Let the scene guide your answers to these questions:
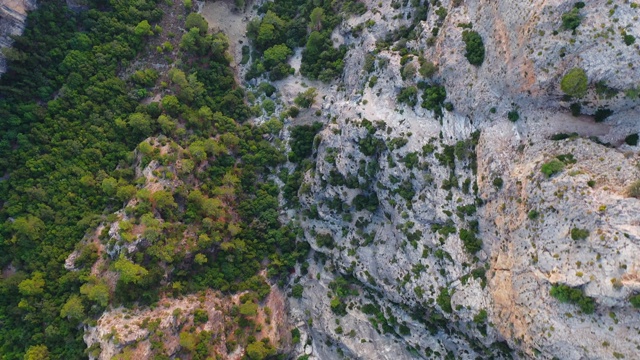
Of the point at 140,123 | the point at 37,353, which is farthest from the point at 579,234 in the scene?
the point at 37,353

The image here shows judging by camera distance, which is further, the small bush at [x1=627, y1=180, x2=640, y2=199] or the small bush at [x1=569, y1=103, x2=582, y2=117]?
the small bush at [x1=569, y1=103, x2=582, y2=117]

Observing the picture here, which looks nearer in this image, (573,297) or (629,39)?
(573,297)

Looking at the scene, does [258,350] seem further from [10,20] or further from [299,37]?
[10,20]

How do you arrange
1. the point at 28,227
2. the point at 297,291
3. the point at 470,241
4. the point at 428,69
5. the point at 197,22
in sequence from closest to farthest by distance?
the point at 470,241 → the point at 428,69 → the point at 28,227 → the point at 297,291 → the point at 197,22

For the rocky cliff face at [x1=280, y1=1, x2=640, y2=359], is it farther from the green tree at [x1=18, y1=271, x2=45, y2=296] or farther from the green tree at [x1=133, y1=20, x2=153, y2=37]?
the green tree at [x1=18, y1=271, x2=45, y2=296]

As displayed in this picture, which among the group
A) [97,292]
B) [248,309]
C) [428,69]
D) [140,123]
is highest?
[428,69]

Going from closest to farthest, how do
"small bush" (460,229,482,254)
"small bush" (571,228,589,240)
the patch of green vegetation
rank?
"small bush" (571,228,589,240), "small bush" (460,229,482,254), the patch of green vegetation

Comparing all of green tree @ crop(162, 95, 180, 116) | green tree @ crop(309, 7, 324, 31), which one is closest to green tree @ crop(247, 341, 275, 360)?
green tree @ crop(162, 95, 180, 116)
